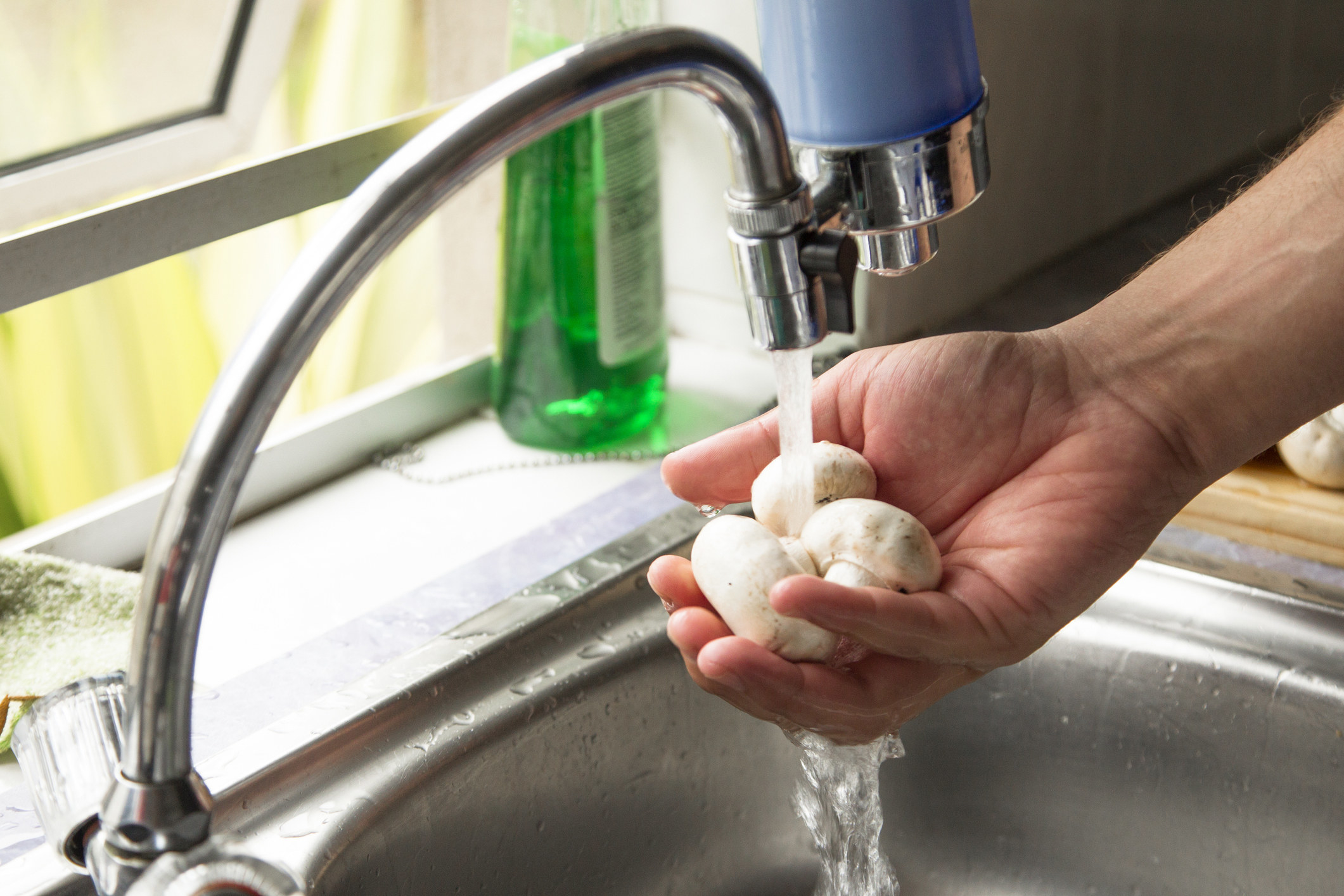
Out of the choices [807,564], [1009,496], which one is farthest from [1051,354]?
[807,564]

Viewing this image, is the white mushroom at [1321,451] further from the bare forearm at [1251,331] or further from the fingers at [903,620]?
the fingers at [903,620]

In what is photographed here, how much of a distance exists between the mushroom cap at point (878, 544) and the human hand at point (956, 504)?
17mm

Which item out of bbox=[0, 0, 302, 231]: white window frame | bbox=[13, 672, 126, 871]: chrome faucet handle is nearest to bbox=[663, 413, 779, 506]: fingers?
bbox=[13, 672, 126, 871]: chrome faucet handle

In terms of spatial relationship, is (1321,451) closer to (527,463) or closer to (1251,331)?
(1251,331)

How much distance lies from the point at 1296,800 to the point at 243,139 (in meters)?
1.05

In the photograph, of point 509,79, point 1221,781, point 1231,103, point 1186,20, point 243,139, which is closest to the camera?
point 509,79

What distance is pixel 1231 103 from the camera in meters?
1.56

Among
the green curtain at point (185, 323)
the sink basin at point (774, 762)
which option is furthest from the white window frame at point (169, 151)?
the sink basin at point (774, 762)

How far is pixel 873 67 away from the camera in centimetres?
55

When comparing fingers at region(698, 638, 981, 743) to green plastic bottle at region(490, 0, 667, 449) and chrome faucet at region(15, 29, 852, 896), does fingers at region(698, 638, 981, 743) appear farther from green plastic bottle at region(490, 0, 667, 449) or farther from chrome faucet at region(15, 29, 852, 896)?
green plastic bottle at region(490, 0, 667, 449)

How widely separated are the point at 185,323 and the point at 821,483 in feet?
3.00

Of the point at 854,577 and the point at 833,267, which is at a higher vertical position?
the point at 833,267

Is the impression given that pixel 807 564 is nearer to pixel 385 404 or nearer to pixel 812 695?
pixel 812 695

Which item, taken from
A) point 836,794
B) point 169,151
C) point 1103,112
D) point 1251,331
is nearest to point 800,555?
point 836,794
